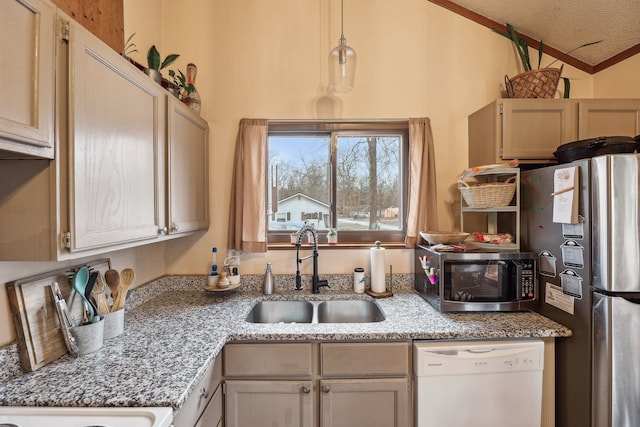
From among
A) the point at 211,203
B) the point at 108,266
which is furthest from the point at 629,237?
the point at 108,266

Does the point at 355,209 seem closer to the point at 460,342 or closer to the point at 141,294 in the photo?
the point at 460,342

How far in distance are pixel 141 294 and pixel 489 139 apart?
231cm

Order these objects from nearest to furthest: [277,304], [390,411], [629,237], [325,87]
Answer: [629,237]
[390,411]
[277,304]
[325,87]

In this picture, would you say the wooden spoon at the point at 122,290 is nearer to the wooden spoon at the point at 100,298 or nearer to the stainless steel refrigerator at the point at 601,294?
the wooden spoon at the point at 100,298

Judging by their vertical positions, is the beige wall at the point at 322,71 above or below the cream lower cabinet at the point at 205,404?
above

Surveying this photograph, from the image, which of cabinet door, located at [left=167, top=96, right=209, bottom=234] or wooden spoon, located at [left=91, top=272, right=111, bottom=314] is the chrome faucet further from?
wooden spoon, located at [left=91, top=272, right=111, bottom=314]

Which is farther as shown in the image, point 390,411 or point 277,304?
A: point 277,304

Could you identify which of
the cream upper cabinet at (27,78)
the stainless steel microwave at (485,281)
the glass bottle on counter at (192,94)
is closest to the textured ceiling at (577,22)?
the stainless steel microwave at (485,281)

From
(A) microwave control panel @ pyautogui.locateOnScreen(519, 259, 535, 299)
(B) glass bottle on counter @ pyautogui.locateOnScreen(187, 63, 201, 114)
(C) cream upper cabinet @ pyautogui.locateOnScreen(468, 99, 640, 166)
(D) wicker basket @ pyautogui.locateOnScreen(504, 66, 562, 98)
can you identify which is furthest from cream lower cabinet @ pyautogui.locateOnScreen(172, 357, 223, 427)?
(D) wicker basket @ pyautogui.locateOnScreen(504, 66, 562, 98)

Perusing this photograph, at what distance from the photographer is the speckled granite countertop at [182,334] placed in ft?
2.87

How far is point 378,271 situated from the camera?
6.03ft

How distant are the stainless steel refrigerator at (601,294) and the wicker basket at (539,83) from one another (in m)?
0.65

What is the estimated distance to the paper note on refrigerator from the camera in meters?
1.25

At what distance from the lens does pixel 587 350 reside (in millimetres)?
1234
